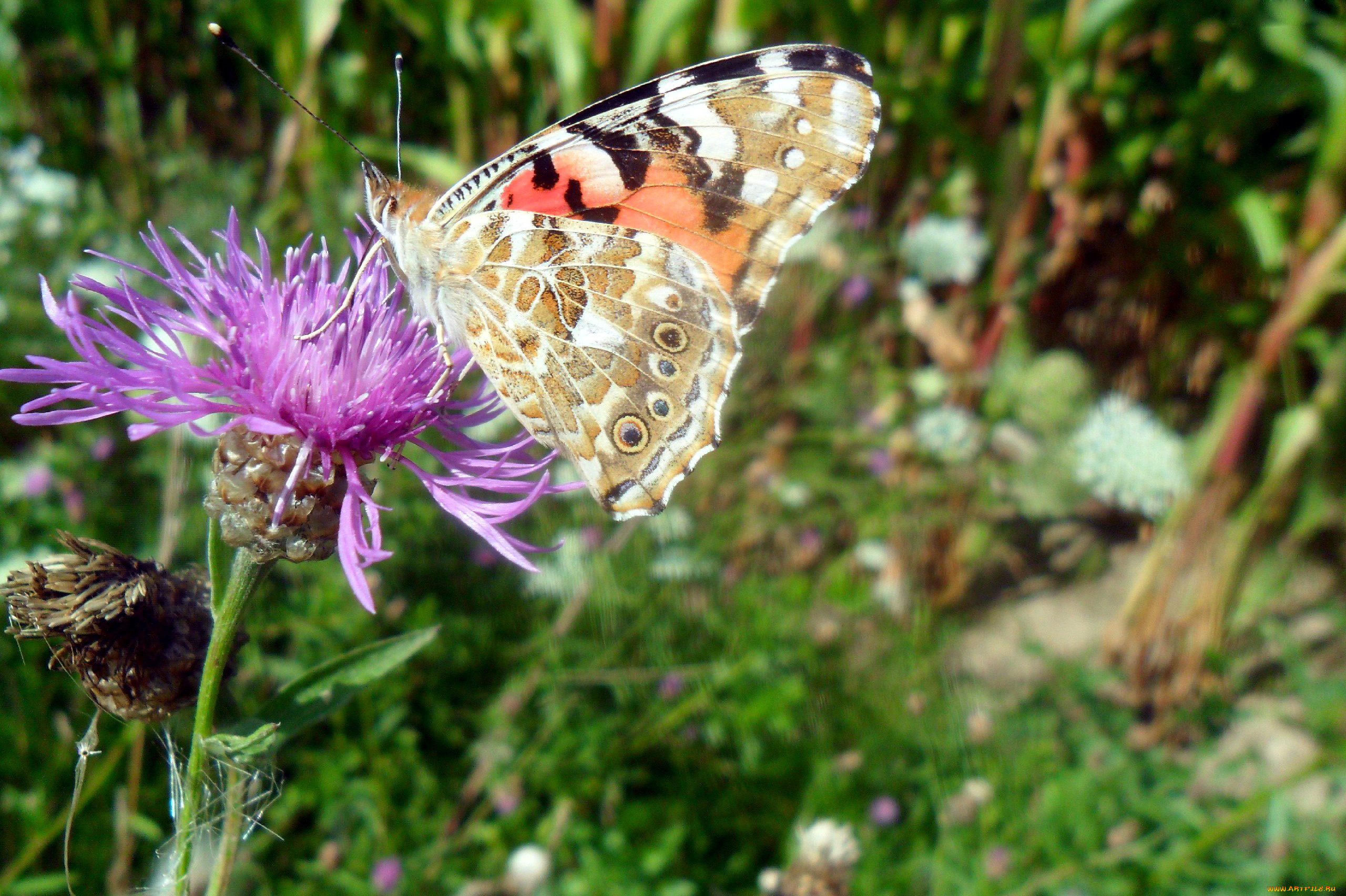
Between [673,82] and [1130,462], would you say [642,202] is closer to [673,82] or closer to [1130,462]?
[673,82]

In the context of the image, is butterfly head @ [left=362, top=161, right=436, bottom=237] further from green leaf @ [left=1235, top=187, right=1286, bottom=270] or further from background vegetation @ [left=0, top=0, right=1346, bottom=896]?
green leaf @ [left=1235, top=187, right=1286, bottom=270]

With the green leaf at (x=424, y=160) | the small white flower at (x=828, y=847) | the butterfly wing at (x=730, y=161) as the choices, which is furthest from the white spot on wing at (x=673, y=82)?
the green leaf at (x=424, y=160)

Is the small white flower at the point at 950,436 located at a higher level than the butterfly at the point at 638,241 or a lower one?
lower

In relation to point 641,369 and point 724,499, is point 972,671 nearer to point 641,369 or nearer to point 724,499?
point 724,499

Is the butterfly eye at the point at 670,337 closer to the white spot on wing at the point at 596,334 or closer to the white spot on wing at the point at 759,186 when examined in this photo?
the white spot on wing at the point at 596,334

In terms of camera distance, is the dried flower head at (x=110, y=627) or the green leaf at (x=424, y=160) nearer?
the dried flower head at (x=110, y=627)

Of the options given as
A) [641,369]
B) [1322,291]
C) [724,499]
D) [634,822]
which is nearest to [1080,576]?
[1322,291]
